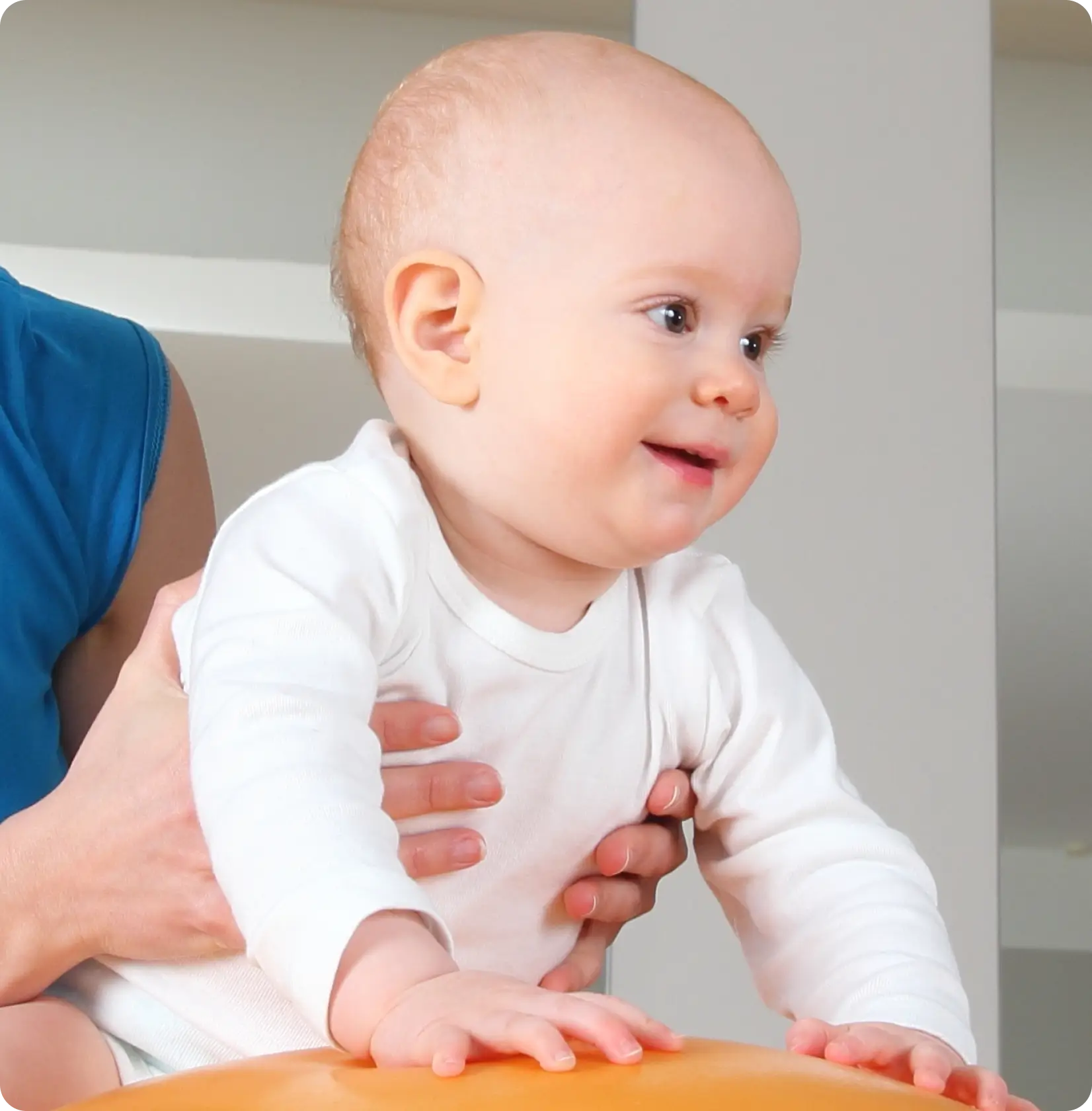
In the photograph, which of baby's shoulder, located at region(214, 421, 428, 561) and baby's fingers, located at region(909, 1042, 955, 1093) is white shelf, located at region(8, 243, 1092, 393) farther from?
baby's fingers, located at region(909, 1042, 955, 1093)

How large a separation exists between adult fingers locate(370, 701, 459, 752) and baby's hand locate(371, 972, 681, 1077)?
22cm

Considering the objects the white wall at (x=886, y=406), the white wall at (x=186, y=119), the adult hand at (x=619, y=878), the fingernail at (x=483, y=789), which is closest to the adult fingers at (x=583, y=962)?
the adult hand at (x=619, y=878)

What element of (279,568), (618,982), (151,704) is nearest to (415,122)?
(279,568)

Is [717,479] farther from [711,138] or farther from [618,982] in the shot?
[618,982]

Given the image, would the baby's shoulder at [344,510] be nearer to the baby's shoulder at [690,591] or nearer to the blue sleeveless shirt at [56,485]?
the baby's shoulder at [690,591]

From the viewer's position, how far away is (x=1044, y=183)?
187cm

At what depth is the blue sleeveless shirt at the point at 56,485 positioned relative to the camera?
125 centimetres

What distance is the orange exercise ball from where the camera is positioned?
1.49ft

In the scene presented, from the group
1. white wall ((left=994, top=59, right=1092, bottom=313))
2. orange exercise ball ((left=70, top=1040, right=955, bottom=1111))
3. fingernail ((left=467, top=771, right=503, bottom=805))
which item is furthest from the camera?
white wall ((left=994, top=59, right=1092, bottom=313))

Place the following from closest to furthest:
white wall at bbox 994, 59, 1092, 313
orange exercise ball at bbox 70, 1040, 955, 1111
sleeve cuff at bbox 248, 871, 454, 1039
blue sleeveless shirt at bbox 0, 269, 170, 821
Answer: orange exercise ball at bbox 70, 1040, 955, 1111, sleeve cuff at bbox 248, 871, 454, 1039, blue sleeveless shirt at bbox 0, 269, 170, 821, white wall at bbox 994, 59, 1092, 313

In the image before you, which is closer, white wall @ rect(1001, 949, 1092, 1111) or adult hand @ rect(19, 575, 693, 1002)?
adult hand @ rect(19, 575, 693, 1002)

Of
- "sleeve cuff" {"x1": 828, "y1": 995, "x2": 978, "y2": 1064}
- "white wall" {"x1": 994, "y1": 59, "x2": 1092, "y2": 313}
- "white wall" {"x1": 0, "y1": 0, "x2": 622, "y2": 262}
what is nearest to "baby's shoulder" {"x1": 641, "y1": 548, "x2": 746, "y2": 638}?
"sleeve cuff" {"x1": 828, "y1": 995, "x2": 978, "y2": 1064}

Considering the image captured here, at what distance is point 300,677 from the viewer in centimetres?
67

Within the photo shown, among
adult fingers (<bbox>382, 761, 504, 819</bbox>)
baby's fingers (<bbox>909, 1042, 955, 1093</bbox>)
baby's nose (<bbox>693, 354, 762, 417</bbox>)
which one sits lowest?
baby's fingers (<bbox>909, 1042, 955, 1093</bbox>)
